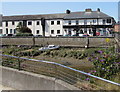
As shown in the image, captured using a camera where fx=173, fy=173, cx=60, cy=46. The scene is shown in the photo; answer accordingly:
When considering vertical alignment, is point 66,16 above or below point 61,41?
above

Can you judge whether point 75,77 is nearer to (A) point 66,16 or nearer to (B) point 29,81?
(B) point 29,81

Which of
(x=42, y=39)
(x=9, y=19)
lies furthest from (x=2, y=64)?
(x=9, y=19)

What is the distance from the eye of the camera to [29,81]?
21.6 feet

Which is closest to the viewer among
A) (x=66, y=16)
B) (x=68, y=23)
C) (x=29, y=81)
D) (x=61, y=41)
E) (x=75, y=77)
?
(x=75, y=77)

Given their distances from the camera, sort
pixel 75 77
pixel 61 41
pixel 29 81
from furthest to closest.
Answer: pixel 61 41
pixel 29 81
pixel 75 77

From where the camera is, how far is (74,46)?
2411 centimetres

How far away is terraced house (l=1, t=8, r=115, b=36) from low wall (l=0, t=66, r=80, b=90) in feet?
133

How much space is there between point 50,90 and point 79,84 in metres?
1.01

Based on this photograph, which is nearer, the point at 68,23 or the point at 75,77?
the point at 75,77

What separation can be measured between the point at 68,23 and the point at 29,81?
47.2 metres

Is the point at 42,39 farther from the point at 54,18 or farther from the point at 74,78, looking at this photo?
the point at 54,18

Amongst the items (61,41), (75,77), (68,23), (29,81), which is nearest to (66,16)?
(68,23)

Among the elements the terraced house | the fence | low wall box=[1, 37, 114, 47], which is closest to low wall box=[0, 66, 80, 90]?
the fence

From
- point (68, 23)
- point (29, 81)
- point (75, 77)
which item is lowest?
point (29, 81)
